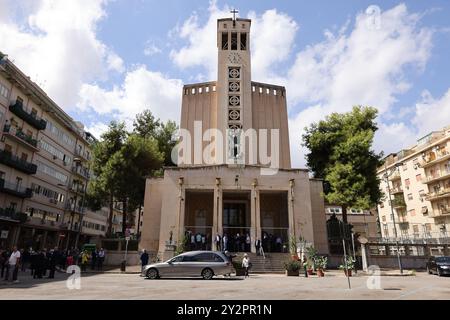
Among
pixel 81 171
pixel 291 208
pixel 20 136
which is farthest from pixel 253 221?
pixel 81 171

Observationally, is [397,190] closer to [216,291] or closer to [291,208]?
[291,208]

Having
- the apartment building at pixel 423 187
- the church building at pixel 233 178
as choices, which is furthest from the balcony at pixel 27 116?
the apartment building at pixel 423 187

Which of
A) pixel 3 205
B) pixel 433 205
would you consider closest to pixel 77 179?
pixel 3 205

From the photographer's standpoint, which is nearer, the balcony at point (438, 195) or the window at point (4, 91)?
the window at point (4, 91)

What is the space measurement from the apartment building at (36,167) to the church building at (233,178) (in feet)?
55.7

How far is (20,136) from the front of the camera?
119 ft

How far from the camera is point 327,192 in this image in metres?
31.5

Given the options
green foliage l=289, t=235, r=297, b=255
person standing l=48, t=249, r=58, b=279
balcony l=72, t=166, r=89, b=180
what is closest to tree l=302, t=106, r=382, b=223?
green foliage l=289, t=235, r=297, b=255

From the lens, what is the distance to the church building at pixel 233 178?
1056 inches

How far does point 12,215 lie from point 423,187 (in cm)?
5453

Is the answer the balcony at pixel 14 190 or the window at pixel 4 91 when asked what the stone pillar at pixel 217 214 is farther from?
the window at pixel 4 91

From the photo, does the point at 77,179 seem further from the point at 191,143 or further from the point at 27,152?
the point at 191,143

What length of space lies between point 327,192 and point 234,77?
51.5 feet

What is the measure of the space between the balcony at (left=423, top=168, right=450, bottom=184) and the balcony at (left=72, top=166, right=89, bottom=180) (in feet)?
171
